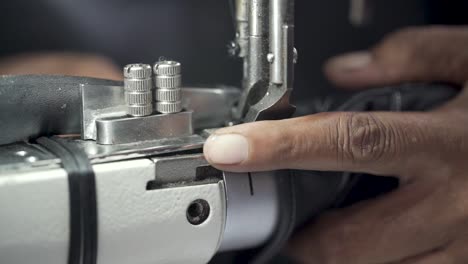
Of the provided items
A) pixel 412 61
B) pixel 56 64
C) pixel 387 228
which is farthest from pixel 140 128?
pixel 56 64

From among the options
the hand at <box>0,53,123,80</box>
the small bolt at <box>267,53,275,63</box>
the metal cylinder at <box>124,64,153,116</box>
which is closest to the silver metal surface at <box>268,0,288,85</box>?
the small bolt at <box>267,53,275,63</box>

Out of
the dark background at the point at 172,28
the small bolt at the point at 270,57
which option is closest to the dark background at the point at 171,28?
the dark background at the point at 172,28

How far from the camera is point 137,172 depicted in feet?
1.68

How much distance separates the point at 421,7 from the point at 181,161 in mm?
793

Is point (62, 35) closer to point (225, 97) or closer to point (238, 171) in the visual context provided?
point (225, 97)

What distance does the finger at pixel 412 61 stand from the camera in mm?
844

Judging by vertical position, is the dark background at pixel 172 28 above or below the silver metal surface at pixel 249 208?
above

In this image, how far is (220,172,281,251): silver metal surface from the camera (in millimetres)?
554

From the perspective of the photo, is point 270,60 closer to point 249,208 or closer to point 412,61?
point 249,208

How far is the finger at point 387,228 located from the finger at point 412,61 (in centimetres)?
22

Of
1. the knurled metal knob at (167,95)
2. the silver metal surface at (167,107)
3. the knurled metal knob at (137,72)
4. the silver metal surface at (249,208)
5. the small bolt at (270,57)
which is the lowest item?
the silver metal surface at (249,208)

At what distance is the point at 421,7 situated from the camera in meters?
1.19

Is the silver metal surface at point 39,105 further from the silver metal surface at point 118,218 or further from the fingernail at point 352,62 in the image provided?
the fingernail at point 352,62

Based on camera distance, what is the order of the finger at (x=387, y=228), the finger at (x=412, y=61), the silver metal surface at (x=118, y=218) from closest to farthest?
1. the silver metal surface at (x=118, y=218)
2. the finger at (x=387, y=228)
3. the finger at (x=412, y=61)
